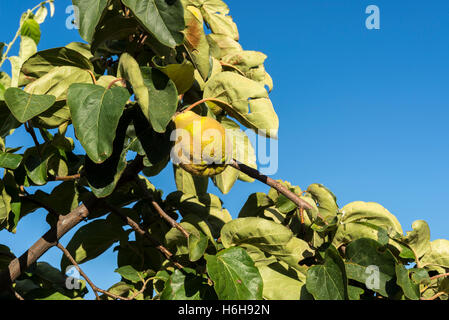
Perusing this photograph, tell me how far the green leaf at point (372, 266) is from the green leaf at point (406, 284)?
25 mm

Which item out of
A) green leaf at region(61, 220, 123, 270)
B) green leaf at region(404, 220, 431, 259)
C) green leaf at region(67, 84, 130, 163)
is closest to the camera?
green leaf at region(67, 84, 130, 163)

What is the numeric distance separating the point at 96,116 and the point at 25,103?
0.16 m

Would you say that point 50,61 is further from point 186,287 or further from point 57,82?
point 186,287

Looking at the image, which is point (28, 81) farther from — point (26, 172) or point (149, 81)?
point (149, 81)

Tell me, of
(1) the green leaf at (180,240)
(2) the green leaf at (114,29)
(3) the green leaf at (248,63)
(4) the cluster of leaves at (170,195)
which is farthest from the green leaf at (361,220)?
(2) the green leaf at (114,29)

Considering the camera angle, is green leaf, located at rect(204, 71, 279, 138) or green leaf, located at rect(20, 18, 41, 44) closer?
green leaf, located at rect(204, 71, 279, 138)

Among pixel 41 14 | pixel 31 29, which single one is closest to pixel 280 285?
pixel 31 29

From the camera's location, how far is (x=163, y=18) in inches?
35.9

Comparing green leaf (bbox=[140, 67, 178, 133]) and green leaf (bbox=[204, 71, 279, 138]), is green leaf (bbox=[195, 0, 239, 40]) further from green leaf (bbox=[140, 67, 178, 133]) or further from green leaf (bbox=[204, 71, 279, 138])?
green leaf (bbox=[140, 67, 178, 133])

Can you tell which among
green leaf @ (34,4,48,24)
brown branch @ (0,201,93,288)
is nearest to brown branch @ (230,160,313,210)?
brown branch @ (0,201,93,288)

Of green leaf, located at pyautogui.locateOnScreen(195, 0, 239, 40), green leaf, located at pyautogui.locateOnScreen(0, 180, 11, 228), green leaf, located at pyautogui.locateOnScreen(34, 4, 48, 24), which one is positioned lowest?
green leaf, located at pyautogui.locateOnScreen(0, 180, 11, 228)

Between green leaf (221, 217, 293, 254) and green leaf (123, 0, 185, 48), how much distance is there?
0.45 m

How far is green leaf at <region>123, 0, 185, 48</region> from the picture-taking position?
2.95ft
